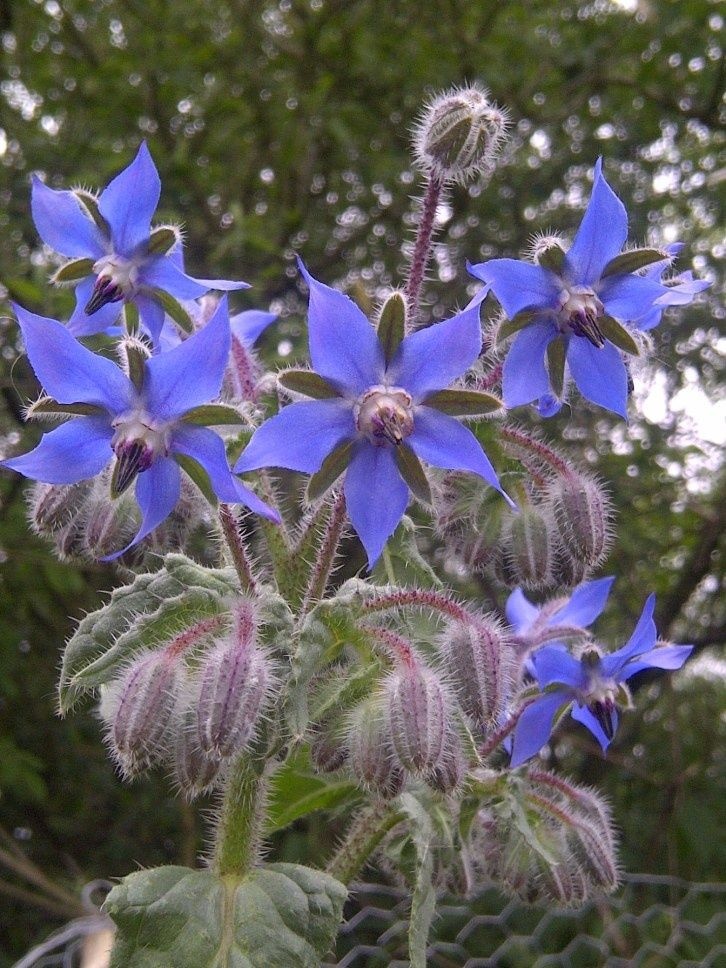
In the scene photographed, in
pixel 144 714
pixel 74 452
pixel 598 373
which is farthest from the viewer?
pixel 598 373

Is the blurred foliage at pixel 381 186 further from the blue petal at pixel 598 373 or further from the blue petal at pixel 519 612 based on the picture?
the blue petal at pixel 598 373

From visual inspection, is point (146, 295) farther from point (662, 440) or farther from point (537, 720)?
point (662, 440)

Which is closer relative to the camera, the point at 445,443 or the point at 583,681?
the point at 445,443

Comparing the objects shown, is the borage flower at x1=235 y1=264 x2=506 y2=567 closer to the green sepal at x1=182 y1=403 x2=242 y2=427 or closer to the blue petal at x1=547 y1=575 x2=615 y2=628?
the green sepal at x1=182 y1=403 x2=242 y2=427

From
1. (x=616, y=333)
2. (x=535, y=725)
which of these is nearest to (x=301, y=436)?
(x=616, y=333)

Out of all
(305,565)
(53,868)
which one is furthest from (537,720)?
(53,868)

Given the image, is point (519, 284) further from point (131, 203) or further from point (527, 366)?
point (131, 203)
